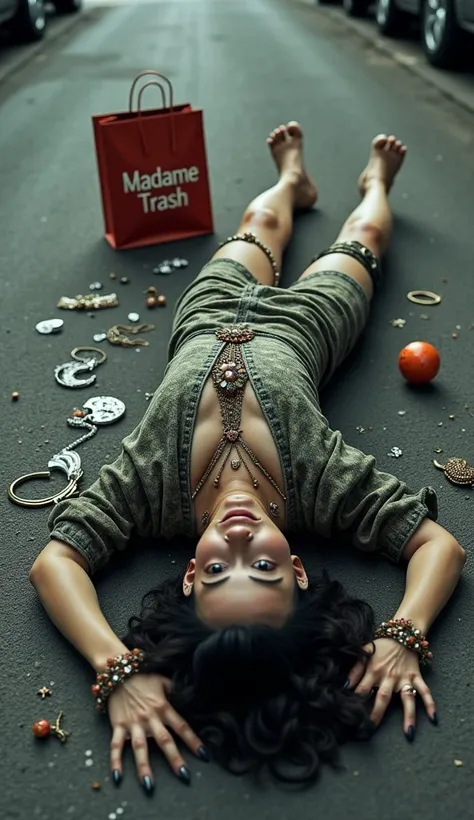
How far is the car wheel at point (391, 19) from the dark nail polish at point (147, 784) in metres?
8.19

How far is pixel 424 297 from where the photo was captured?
3359mm

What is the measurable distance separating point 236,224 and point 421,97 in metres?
3.12

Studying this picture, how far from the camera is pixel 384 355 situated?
2.99 metres

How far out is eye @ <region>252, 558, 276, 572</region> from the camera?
1.72 meters

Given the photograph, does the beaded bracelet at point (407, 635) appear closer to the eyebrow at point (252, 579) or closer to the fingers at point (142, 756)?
the eyebrow at point (252, 579)

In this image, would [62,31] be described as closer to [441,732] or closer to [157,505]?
[157,505]

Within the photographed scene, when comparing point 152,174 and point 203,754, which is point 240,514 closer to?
point 203,754

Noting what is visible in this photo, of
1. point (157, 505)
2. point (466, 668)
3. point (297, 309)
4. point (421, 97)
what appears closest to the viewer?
point (466, 668)

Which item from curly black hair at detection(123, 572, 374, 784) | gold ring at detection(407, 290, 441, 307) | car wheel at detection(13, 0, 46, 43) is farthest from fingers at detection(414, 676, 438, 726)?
car wheel at detection(13, 0, 46, 43)

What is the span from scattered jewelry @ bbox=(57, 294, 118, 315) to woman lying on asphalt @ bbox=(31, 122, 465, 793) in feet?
2.06

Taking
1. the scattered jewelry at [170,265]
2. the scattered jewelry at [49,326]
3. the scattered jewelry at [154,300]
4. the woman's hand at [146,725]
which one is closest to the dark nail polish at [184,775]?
the woman's hand at [146,725]

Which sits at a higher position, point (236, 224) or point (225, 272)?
point (225, 272)

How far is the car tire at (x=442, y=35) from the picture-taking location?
21.3 feet

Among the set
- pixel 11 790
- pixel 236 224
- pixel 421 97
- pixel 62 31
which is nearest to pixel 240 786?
pixel 11 790
